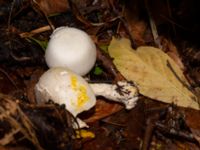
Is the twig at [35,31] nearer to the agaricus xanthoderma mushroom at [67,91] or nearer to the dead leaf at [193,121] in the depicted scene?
the agaricus xanthoderma mushroom at [67,91]

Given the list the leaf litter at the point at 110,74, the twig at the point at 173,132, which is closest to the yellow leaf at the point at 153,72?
the leaf litter at the point at 110,74

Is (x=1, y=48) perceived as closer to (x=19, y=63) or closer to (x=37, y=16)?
(x=19, y=63)

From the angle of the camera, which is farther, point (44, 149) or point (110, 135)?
point (110, 135)

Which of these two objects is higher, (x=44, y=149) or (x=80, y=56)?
(x=80, y=56)

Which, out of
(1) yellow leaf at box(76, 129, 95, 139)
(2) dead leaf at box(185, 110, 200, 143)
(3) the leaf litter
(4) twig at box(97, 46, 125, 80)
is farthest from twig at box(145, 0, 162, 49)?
(1) yellow leaf at box(76, 129, 95, 139)

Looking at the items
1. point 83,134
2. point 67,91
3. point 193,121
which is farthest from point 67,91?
point 193,121

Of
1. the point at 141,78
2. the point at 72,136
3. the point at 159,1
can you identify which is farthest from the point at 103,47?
the point at 72,136
